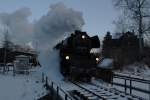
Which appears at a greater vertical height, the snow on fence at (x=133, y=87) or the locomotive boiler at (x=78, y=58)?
the locomotive boiler at (x=78, y=58)

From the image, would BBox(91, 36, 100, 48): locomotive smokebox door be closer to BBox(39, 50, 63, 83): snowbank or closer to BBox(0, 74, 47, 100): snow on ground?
BBox(39, 50, 63, 83): snowbank

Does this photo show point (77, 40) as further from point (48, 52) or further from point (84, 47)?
point (48, 52)

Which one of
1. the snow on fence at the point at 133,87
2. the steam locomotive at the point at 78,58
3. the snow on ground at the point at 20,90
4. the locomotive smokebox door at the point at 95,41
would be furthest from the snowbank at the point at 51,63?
the snow on fence at the point at 133,87

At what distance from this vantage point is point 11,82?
2347cm

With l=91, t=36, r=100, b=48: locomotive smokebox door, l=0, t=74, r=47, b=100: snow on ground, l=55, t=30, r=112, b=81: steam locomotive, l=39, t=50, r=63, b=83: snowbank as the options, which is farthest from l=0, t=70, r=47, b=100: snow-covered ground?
l=91, t=36, r=100, b=48: locomotive smokebox door

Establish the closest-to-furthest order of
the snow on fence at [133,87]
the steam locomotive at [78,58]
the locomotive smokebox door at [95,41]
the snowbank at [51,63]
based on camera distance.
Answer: the snow on fence at [133,87]
the steam locomotive at [78,58]
the locomotive smokebox door at [95,41]
the snowbank at [51,63]

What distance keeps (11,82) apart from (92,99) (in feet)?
42.6

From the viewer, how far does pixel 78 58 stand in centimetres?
2091

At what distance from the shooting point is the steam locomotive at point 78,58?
2055cm

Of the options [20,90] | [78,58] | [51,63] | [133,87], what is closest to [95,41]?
[78,58]

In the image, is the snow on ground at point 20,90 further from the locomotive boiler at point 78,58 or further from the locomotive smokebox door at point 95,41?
the locomotive smokebox door at point 95,41

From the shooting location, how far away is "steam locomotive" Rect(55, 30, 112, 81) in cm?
2055

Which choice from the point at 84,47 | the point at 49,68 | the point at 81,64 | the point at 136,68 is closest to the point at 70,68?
the point at 81,64

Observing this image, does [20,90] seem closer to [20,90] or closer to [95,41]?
[20,90]
